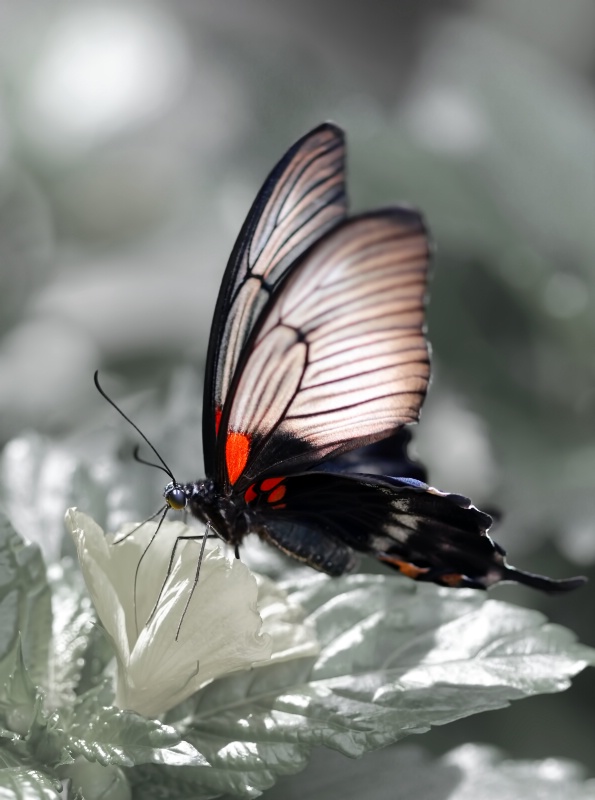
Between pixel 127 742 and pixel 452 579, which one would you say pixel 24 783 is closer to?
pixel 127 742

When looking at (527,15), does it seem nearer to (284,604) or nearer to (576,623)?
(576,623)

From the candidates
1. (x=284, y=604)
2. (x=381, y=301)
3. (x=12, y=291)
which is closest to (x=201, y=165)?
(x=12, y=291)

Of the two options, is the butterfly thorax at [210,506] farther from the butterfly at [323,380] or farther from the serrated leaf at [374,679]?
the serrated leaf at [374,679]

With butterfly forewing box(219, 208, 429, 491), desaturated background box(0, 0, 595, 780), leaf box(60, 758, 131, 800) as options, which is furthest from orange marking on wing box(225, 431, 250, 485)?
desaturated background box(0, 0, 595, 780)

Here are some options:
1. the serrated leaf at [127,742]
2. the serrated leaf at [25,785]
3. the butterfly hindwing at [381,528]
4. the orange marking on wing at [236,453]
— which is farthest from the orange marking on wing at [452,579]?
the serrated leaf at [25,785]

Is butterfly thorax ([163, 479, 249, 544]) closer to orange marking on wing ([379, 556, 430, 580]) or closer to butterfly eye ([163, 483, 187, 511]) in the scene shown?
butterfly eye ([163, 483, 187, 511])
